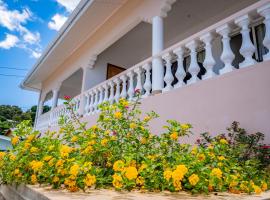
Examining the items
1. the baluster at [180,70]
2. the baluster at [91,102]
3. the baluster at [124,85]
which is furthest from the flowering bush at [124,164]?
the baluster at [91,102]

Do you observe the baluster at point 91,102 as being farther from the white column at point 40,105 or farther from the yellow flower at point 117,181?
the white column at point 40,105

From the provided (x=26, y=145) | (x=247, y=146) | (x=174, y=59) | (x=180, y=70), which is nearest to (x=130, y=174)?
(x=26, y=145)

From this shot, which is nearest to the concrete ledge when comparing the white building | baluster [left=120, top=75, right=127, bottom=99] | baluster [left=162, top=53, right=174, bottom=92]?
the white building

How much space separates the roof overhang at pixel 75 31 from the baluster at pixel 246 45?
323cm

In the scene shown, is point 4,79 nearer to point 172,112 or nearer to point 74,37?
point 74,37

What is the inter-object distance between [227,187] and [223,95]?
1427 mm

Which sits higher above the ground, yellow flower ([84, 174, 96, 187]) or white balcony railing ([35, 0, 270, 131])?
white balcony railing ([35, 0, 270, 131])

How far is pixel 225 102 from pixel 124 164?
172cm

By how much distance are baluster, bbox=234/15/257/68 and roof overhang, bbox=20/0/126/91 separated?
323 centimetres

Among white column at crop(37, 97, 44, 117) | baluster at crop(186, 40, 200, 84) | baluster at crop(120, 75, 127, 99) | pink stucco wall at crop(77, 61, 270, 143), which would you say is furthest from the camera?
white column at crop(37, 97, 44, 117)

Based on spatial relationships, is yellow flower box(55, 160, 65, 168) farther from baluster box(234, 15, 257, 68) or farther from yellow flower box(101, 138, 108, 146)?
baluster box(234, 15, 257, 68)

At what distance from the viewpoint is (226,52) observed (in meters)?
2.84

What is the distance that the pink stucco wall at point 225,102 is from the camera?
234 cm

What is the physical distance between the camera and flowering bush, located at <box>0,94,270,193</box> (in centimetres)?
135
